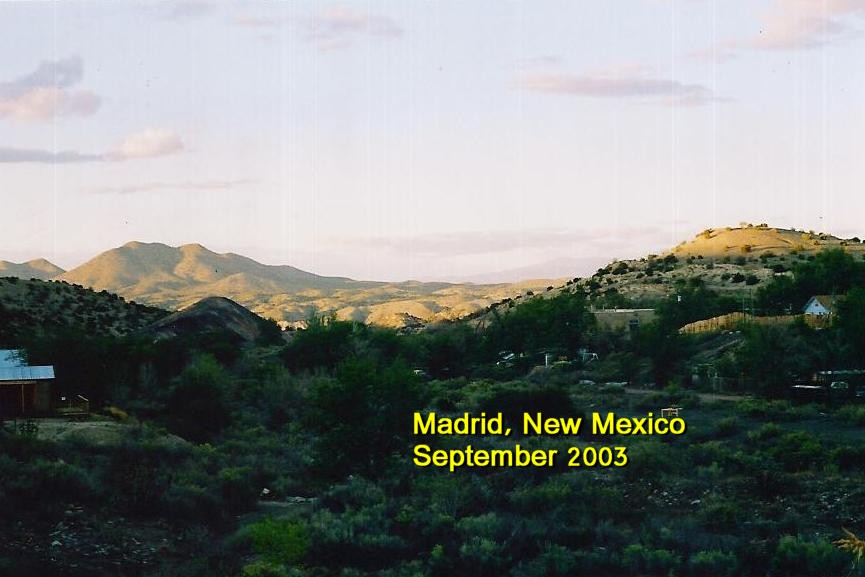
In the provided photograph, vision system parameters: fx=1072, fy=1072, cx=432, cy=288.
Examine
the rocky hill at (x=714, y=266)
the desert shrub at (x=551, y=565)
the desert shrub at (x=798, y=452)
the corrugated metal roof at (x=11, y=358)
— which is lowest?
the desert shrub at (x=551, y=565)

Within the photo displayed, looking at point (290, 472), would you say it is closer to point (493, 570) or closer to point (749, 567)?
point (493, 570)

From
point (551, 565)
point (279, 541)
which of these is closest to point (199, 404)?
point (279, 541)

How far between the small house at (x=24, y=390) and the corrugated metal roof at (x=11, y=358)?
407 mm

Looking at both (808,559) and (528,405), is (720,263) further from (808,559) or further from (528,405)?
(808,559)

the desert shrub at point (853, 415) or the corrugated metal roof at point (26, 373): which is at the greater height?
the corrugated metal roof at point (26, 373)

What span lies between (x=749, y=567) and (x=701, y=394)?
103ft

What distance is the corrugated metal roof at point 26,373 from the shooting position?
→ 3934cm

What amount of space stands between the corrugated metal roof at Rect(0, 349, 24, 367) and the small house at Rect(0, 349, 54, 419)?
0.41 m

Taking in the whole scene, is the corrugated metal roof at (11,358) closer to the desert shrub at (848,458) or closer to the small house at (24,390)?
the small house at (24,390)

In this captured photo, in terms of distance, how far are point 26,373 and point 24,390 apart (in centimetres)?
84

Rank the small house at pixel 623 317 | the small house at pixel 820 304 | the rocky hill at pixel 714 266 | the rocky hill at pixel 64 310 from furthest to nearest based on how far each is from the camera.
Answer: the rocky hill at pixel 714 266 < the small house at pixel 623 317 < the rocky hill at pixel 64 310 < the small house at pixel 820 304

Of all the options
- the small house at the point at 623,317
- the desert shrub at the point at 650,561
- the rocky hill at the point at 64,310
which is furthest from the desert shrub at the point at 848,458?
the rocky hill at the point at 64,310

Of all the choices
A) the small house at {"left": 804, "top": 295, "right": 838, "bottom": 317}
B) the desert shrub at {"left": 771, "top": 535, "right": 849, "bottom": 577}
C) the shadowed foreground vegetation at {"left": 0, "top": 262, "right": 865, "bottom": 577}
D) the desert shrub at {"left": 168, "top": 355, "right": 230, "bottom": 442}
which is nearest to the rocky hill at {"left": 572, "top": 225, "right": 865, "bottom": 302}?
the small house at {"left": 804, "top": 295, "right": 838, "bottom": 317}

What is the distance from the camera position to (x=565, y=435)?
36406mm
